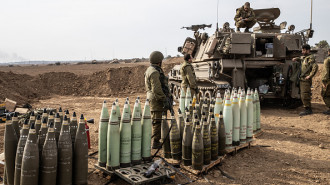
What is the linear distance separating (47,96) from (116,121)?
14.1 metres

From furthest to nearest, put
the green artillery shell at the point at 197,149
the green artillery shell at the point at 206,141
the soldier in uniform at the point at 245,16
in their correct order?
1. the soldier in uniform at the point at 245,16
2. the green artillery shell at the point at 206,141
3. the green artillery shell at the point at 197,149

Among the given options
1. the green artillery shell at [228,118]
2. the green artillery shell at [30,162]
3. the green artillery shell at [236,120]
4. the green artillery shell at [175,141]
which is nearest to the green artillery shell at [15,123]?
the green artillery shell at [30,162]

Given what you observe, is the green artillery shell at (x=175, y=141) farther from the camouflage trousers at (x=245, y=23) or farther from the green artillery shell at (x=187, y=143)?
the camouflage trousers at (x=245, y=23)

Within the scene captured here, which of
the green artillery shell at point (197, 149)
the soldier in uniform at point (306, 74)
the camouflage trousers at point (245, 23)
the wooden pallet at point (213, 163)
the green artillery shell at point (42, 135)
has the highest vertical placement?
the camouflage trousers at point (245, 23)

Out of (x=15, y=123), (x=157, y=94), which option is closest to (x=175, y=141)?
(x=157, y=94)

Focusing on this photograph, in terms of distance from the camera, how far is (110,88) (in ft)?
62.3

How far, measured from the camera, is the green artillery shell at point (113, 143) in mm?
3871

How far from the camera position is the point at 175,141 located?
4.46m

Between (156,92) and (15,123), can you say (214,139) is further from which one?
(15,123)

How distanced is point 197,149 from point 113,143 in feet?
4.13

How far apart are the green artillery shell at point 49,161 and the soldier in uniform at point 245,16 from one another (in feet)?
32.8

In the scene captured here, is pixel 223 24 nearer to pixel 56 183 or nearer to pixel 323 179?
pixel 323 179

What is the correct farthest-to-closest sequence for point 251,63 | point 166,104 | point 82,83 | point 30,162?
point 82,83, point 251,63, point 166,104, point 30,162

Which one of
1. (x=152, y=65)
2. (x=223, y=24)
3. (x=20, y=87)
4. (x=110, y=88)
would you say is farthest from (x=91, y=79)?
(x=152, y=65)
